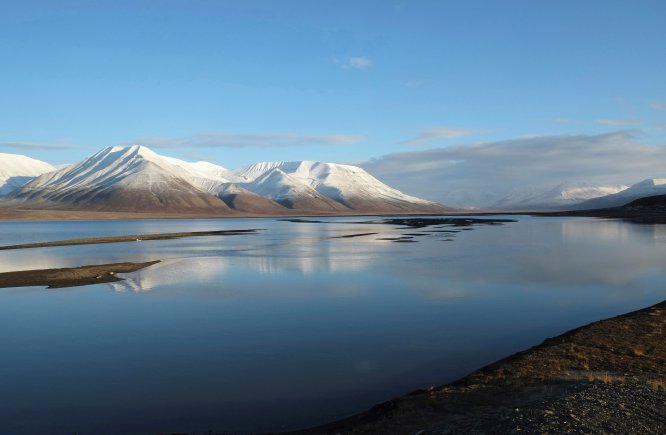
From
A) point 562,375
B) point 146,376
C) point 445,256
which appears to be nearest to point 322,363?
point 146,376

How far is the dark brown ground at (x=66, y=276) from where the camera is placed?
39.5 m

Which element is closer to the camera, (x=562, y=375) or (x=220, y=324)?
(x=562, y=375)

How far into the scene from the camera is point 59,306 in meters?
30.7

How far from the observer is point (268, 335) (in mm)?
23000

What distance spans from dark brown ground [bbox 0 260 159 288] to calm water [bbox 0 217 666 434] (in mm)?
2141

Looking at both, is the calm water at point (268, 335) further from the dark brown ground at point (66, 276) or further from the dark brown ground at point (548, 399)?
the dark brown ground at point (66, 276)

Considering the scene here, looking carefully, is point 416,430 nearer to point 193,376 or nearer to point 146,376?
point 193,376

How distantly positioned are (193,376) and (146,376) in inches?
65.2

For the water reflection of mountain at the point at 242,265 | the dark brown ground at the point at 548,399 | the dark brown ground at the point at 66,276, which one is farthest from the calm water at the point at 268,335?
the dark brown ground at the point at 66,276

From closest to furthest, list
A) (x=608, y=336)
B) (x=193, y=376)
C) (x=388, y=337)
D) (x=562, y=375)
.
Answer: (x=562, y=375), (x=193, y=376), (x=608, y=336), (x=388, y=337)

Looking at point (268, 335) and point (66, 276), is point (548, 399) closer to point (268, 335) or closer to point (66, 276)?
point (268, 335)

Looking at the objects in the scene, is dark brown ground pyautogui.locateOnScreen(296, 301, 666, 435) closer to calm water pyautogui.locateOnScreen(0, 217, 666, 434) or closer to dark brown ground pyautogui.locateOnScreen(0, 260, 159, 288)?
calm water pyautogui.locateOnScreen(0, 217, 666, 434)

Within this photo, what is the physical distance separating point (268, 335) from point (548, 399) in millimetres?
12935

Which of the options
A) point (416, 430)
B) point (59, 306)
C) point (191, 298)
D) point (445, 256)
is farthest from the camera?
point (445, 256)
